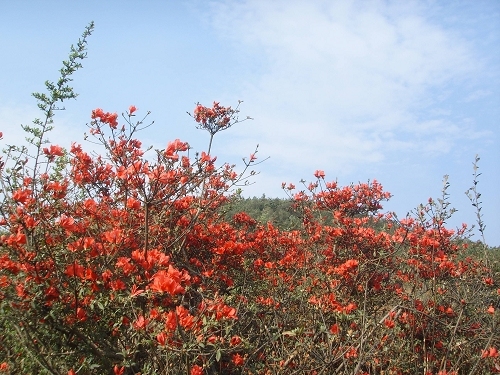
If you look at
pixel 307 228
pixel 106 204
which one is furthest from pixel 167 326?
pixel 307 228

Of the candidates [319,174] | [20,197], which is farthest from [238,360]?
[319,174]

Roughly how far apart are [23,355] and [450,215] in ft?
12.1

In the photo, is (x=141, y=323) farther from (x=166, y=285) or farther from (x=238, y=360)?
(x=238, y=360)

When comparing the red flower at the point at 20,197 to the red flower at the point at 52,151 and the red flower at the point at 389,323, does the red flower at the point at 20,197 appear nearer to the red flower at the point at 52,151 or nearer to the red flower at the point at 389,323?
the red flower at the point at 52,151

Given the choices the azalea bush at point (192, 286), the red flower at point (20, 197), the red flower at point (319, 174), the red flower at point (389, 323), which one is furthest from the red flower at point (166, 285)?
the red flower at point (319, 174)

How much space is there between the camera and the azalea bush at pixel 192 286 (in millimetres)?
2322

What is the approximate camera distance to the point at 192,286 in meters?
3.70

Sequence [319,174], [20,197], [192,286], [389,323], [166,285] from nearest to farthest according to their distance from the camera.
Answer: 1. [166,285]
2. [20,197]
3. [389,323]
4. [192,286]
5. [319,174]

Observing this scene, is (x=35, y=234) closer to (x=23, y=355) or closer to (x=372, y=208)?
(x=23, y=355)

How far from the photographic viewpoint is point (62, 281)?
2.50 m

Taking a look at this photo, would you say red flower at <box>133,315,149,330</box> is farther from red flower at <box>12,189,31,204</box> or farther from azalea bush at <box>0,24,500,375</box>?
red flower at <box>12,189,31,204</box>

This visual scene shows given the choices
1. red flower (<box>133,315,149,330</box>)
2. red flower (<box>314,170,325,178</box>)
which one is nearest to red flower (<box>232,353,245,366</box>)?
red flower (<box>133,315,149,330</box>)

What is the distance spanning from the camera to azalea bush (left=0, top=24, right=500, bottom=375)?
7.62 feet

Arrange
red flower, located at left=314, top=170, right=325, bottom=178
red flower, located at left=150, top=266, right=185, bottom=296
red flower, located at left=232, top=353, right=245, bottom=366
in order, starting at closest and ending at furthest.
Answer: red flower, located at left=150, top=266, right=185, bottom=296, red flower, located at left=232, top=353, right=245, bottom=366, red flower, located at left=314, top=170, right=325, bottom=178
